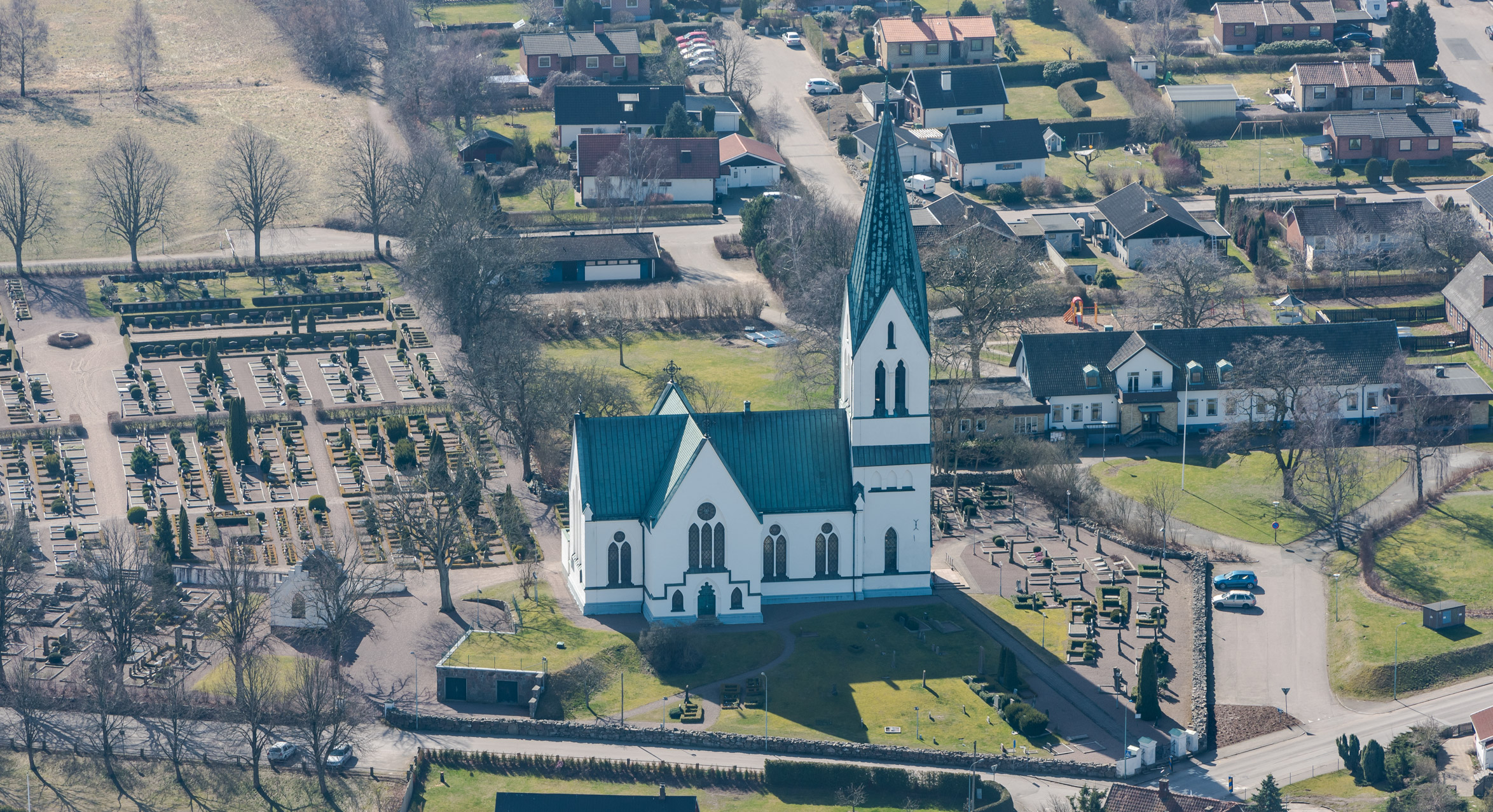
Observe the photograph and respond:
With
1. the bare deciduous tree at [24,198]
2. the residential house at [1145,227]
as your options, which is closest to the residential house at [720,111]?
the residential house at [1145,227]

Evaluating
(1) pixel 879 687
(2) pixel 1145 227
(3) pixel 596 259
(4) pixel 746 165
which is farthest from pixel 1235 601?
(4) pixel 746 165

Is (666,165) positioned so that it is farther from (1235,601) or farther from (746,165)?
(1235,601)

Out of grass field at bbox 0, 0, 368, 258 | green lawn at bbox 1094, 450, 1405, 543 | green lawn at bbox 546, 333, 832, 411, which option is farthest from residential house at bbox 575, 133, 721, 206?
green lawn at bbox 1094, 450, 1405, 543

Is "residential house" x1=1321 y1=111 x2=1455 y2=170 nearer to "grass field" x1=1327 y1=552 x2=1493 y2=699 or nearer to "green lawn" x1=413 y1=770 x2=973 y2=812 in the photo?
"grass field" x1=1327 y1=552 x2=1493 y2=699

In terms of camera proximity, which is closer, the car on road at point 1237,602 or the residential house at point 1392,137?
the car on road at point 1237,602

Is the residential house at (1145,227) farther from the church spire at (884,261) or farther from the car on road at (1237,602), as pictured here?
the church spire at (884,261)

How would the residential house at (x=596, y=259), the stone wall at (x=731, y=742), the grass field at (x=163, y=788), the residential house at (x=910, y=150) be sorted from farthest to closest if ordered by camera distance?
1. the residential house at (x=910, y=150)
2. the residential house at (x=596, y=259)
3. the stone wall at (x=731, y=742)
4. the grass field at (x=163, y=788)
